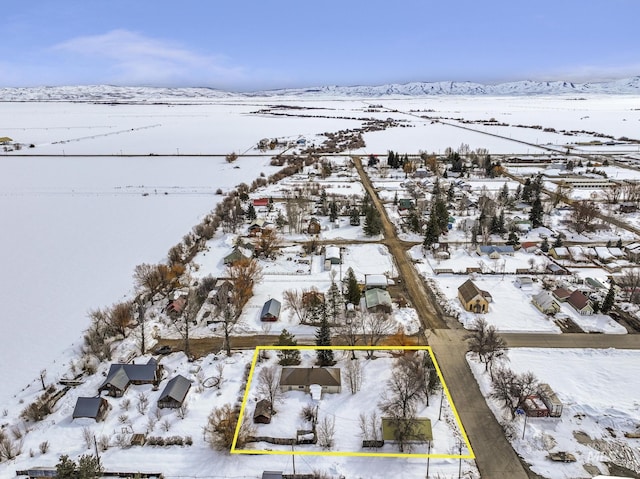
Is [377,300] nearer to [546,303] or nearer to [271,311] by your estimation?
[271,311]

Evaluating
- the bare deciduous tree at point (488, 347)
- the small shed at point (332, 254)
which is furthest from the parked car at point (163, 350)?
the bare deciduous tree at point (488, 347)

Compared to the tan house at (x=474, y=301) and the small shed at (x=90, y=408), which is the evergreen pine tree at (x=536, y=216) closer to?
the tan house at (x=474, y=301)

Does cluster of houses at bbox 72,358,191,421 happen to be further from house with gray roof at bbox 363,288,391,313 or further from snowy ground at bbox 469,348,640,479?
snowy ground at bbox 469,348,640,479

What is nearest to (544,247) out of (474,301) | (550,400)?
(474,301)

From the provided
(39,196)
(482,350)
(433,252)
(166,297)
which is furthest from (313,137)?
(482,350)

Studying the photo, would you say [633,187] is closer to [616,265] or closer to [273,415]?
[616,265]
